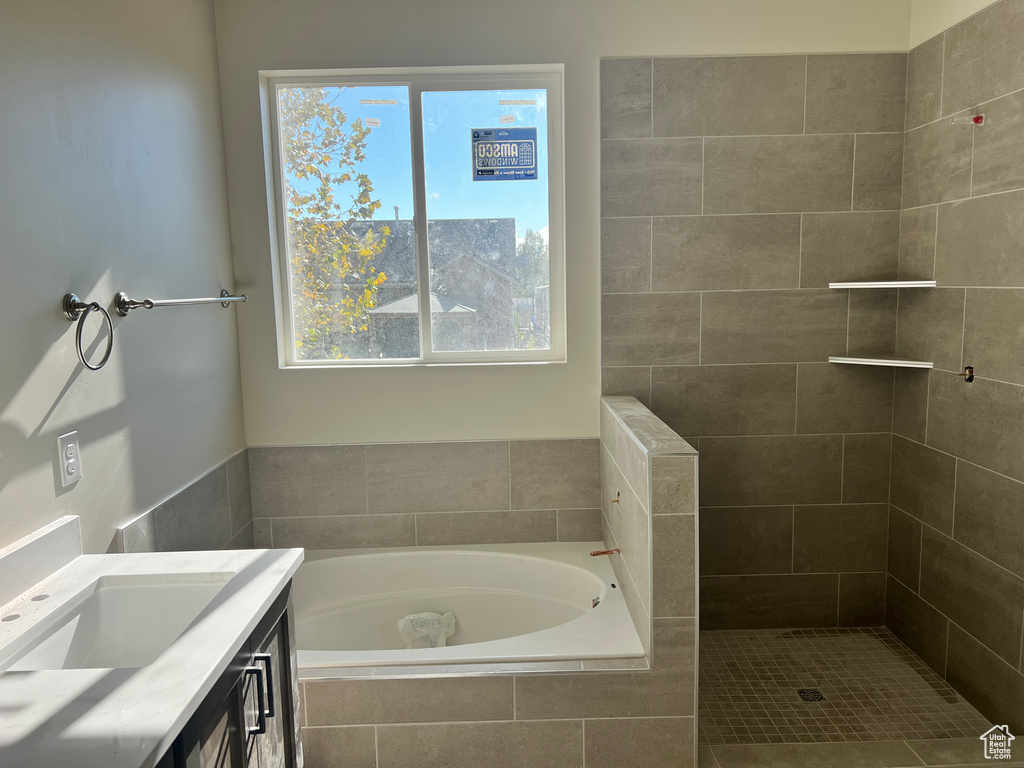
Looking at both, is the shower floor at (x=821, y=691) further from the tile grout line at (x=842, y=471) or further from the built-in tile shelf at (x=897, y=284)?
the built-in tile shelf at (x=897, y=284)

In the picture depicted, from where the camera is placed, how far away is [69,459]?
1738 millimetres

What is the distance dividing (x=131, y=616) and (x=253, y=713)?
36 centimetres

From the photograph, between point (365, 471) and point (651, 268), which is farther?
point (365, 471)

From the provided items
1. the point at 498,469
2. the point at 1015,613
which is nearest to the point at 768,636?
the point at 1015,613

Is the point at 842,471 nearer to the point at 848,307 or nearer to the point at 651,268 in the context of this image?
the point at 848,307

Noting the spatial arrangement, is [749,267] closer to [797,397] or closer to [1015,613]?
[797,397]

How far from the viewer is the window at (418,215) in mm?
2854

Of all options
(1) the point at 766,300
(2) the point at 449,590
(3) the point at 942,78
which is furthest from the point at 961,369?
(2) the point at 449,590

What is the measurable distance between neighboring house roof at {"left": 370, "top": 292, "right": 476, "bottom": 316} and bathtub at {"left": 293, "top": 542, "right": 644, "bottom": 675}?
97cm

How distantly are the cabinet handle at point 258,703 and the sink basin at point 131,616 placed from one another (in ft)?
0.59

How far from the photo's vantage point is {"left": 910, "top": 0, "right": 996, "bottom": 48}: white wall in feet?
7.69

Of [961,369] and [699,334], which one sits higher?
[699,334]

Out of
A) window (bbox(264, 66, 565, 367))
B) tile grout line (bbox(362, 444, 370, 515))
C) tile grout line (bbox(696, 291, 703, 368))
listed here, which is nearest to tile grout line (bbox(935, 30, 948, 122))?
tile grout line (bbox(696, 291, 703, 368))

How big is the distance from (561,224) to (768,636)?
1.88 m
